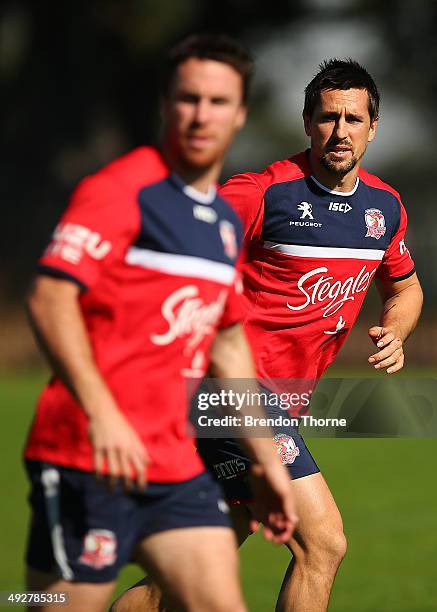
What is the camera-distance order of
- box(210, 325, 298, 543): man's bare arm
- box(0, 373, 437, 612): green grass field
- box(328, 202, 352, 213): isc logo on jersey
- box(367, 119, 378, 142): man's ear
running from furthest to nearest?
1. box(0, 373, 437, 612): green grass field
2. box(367, 119, 378, 142): man's ear
3. box(328, 202, 352, 213): isc logo on jersey
4. box(210, 325, 298, 543): man's bare arm

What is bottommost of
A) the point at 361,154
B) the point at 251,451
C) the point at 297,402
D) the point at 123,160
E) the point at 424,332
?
the point at 424,332

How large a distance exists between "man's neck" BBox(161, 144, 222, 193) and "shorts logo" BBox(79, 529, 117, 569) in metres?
1.23

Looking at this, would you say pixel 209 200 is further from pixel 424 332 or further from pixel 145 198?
pixel 424 332

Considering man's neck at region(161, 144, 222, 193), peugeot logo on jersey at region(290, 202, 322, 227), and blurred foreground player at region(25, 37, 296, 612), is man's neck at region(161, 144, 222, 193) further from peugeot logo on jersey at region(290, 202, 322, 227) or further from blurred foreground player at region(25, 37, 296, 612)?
peugeot logo on jersey at region(290, 202, 322, 227)

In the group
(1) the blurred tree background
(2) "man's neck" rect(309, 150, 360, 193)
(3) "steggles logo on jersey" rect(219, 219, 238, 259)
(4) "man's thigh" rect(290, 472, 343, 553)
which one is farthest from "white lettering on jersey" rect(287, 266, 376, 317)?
(1) the blurred tree background

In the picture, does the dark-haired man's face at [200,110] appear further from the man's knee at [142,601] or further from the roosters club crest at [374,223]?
the man's knee at [142,601]

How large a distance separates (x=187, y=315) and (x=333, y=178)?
8.19ft

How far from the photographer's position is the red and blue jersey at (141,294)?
3.88 m

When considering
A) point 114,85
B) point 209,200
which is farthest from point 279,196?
point 114,85

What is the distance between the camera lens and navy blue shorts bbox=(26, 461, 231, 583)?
4.01 metres

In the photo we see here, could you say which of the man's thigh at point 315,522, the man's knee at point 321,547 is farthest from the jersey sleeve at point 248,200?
the man's knee at point 321,547

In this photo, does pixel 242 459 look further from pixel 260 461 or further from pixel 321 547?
pixel 260 461

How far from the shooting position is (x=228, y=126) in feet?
13.6

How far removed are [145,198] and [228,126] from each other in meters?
0.40
